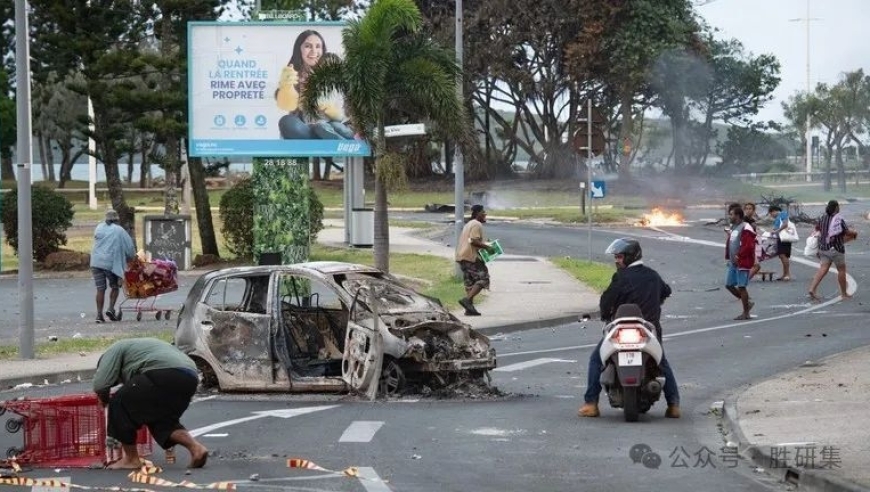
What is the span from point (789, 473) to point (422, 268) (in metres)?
25.7

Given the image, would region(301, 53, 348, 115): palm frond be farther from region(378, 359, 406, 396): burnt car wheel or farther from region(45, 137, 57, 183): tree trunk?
region(45, 137, 57, 183): tree trunk

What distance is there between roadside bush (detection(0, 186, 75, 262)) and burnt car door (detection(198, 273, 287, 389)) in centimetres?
2391

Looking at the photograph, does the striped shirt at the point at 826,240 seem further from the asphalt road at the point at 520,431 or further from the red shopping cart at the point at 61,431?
the red shopping cart at the point at 61,431

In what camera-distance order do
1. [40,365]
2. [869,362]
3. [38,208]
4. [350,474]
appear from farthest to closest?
[38,208] < [40,365] < [869,362] < [350,474]

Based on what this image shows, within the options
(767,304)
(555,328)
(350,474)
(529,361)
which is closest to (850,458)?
(350,474)

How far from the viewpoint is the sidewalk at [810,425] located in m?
10.6

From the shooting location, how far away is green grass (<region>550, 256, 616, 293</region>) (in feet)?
105

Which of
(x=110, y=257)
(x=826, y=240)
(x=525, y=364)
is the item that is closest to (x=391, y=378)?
(x=525, y=364)

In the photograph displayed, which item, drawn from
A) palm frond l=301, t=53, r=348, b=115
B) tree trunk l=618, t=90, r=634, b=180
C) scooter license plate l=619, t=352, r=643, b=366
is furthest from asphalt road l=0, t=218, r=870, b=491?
tree trunk l=618, t=90, r=634, b=180

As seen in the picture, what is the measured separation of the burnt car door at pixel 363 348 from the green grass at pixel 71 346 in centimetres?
654

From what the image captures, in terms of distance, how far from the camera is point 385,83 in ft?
93.7

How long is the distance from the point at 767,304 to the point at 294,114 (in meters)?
12.5

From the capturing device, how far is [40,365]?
19.2m

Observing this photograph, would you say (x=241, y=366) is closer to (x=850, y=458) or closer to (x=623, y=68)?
(x=850, y=458)
